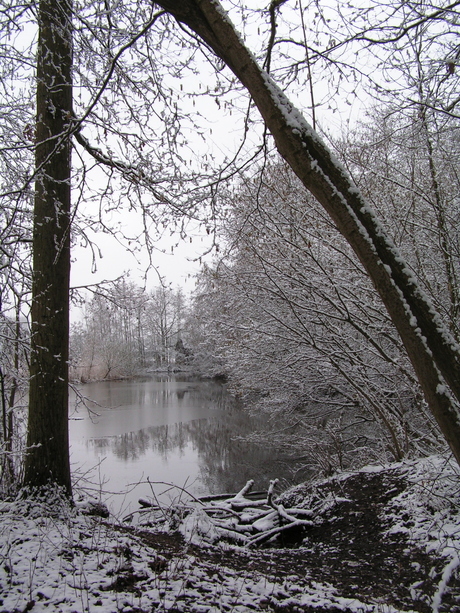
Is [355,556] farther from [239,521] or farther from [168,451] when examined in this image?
[168,451]

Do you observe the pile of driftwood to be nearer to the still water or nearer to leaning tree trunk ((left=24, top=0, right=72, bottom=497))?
the still water

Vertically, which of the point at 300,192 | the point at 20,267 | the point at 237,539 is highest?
the point at 300,192

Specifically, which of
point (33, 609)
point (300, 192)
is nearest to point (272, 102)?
point (33, 609)

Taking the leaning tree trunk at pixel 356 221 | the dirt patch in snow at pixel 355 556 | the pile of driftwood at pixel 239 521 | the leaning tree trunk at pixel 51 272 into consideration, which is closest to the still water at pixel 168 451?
the pile of driftwood at pixel 239 521

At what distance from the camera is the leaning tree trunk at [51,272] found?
4.05 m

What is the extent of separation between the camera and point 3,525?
10.9 ft

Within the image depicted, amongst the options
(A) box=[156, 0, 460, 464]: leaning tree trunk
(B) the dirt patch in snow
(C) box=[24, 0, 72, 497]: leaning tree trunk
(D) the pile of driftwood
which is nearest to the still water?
(D) the pile of driftwood

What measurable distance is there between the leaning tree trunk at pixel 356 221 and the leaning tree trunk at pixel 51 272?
2.24m

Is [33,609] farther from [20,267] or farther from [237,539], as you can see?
[20,267]

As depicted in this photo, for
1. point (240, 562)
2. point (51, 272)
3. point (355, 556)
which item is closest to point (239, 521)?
point (240, 562)

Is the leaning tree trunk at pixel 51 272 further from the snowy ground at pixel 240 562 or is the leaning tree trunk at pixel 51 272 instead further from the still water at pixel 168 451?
the still water at pixel 168 451

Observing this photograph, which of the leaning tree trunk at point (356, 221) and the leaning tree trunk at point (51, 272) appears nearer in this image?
the leaning tree trunk at point (356, 221)

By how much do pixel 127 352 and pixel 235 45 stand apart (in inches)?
1463

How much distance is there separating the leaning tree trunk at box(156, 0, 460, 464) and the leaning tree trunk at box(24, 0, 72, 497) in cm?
224
